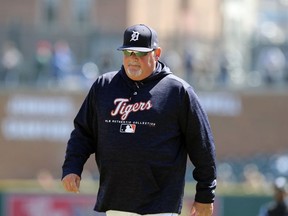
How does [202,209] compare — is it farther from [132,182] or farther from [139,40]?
[139,40]

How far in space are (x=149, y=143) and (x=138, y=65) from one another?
46 centimetres

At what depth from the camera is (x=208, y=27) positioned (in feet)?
156

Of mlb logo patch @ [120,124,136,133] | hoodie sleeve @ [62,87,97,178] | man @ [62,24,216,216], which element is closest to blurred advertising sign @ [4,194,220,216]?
hoodie sleeve @ [62,87,97,178]

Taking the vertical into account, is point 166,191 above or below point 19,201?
above

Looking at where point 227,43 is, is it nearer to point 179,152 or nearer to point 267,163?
point 267,163

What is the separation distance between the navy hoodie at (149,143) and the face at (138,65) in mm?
62

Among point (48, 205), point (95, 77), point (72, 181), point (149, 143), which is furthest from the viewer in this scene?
Result: point (95, 77)

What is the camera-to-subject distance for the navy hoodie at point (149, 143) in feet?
20.5

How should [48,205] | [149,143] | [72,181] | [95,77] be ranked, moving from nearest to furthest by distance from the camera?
[149,143], [72,181], [48,205], [95,77]

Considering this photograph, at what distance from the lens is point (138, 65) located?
6.28 metres

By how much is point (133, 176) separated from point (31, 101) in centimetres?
2666

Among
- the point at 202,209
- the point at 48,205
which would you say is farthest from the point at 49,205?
the point at 202,209

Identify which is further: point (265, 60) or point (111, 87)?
point (265, 60)

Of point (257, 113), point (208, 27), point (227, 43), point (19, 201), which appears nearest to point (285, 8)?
point (208, 27)
